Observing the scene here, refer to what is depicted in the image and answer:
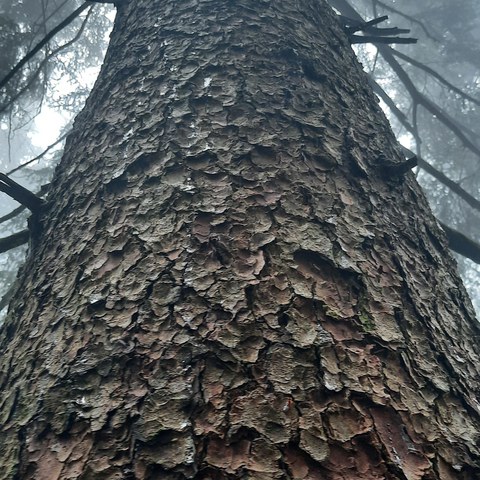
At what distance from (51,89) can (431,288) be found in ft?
25.4

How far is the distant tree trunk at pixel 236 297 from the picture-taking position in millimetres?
845

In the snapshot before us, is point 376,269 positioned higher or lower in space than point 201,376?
higher

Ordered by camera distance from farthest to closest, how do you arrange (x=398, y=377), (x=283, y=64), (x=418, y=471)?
(x=283, y=64), (x=398, y=377), (x=418, y=471)

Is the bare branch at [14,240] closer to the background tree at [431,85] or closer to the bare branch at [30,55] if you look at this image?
the bare branch at [30,55]

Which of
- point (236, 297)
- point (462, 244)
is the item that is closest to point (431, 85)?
point (462, 244)

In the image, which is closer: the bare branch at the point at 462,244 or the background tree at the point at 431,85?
the bare branch at the point at 462,244

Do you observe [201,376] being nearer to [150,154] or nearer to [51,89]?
[150,154]

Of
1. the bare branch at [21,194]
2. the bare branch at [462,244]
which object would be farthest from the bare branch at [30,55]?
the bare branch at [462,244]

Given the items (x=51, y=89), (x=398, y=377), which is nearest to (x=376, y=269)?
(x=398, y=377)

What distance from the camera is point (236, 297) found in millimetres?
1016

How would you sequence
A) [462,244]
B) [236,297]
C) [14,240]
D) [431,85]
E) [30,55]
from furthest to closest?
[431,85], [30,55], [462,244], [14,240], [236,297]

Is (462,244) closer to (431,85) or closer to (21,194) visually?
Answer: (21,194)

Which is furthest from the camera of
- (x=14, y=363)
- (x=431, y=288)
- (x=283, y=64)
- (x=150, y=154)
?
(x=283, y=64)

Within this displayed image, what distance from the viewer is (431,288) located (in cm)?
126
